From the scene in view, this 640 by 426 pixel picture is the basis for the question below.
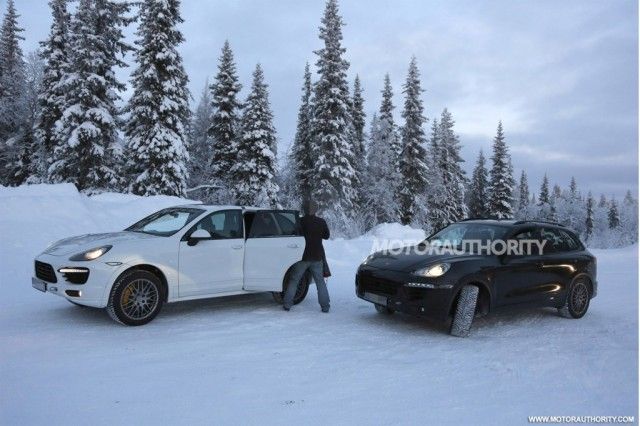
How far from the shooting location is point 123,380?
15.6 ft

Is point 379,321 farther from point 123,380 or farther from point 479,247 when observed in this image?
point 123,380

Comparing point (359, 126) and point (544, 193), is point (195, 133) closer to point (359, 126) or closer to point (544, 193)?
point (359, 126)

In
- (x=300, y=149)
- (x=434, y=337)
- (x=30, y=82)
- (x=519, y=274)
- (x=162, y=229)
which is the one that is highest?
(x=30, y=82)

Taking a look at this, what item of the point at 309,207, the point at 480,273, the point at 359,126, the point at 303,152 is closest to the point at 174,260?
the point at 309,207

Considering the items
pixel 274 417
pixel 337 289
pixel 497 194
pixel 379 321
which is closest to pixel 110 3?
pixel 337 289

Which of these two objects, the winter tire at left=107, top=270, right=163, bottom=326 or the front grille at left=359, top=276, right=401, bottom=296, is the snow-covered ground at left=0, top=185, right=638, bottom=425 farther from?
the front grille at left=359, top=276, right=401, bottom=296

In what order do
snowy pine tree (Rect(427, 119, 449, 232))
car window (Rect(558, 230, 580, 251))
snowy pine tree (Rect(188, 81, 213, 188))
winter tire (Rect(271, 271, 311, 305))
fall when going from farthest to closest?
snowy pine tree (Rect(427, 119, 449, 232)) < snowy pine tree (Rect(188, 81, 213, 188)) < winter tire (Rect(271, 271, 311, 305)) < car window (Rect(558, 230, 580, 251))

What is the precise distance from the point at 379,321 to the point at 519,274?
2.30 m

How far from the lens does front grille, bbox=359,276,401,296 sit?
279 inches

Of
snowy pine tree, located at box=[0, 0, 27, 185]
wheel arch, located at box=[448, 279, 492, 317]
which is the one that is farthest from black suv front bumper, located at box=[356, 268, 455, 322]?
snowy pine tree, located at box=[0, 0, 27, 185]

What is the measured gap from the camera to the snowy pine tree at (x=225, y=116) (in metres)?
33.2

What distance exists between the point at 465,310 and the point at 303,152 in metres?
31.3

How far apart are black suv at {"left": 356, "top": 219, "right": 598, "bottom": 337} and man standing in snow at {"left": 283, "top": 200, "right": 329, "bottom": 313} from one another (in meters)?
0.72

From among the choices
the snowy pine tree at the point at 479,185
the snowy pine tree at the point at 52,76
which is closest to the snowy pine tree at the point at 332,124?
the snowy pine tree at the point at 52,76
